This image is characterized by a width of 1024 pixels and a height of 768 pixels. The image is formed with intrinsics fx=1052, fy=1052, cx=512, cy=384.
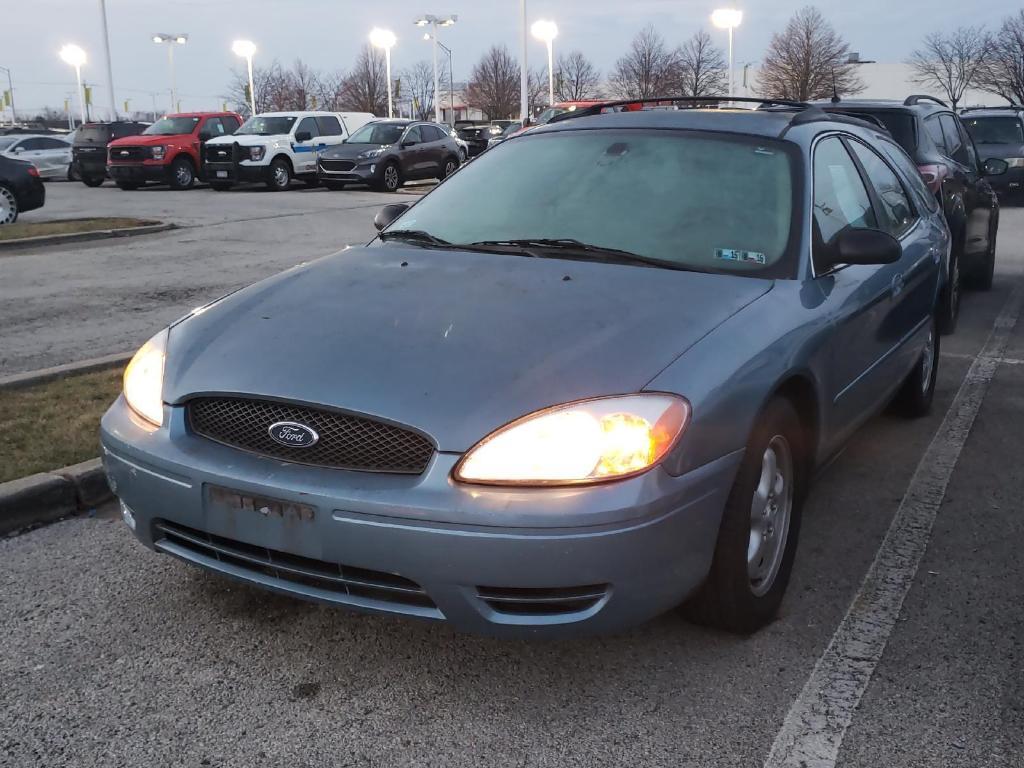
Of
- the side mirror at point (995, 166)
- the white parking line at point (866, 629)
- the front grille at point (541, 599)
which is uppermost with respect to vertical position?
the side mirror at point (995, 166)

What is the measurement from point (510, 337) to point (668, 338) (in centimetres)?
44

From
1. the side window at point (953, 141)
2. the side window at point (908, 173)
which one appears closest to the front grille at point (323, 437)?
the side window at point (908, 173)

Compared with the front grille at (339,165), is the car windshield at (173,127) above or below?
above

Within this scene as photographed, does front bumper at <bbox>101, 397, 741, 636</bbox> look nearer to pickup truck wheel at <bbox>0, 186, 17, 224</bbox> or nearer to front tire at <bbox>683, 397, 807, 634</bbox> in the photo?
front tire at <bbox>683, 397, 807, 634</bbox>

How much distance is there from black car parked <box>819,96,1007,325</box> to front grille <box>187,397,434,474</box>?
5.88 m

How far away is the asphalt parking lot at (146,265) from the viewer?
25.5ft

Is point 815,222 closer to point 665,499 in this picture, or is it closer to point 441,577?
point 665,499

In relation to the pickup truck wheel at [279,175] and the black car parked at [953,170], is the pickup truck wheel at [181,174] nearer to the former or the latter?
the pickup truck wheel at [279,175]

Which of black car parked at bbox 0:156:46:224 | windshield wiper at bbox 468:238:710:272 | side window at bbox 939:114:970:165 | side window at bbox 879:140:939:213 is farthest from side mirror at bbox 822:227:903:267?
black car parked at bbox 0:156:46:224

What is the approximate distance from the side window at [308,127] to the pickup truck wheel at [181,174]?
2750 mm

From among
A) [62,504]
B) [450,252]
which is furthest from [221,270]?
[450,252]

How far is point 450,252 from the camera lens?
3.81 metres

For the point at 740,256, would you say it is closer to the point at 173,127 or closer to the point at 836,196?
the point at 836,196

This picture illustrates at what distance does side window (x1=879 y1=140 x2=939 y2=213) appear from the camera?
17.4 feet
